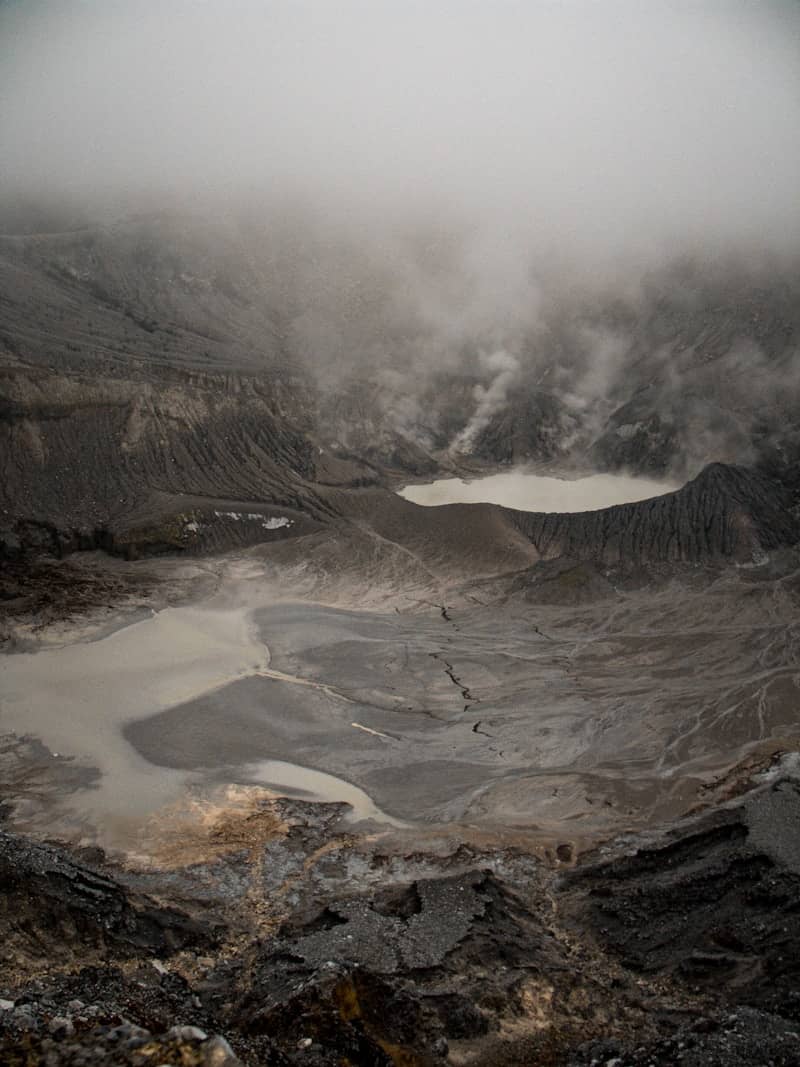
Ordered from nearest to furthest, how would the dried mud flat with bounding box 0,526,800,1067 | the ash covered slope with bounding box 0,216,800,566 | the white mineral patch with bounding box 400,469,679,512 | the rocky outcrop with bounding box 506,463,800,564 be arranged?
the dried mud flat with bounding box 0,526,800,1067 < the rocky outcrop with bounding box 506,463,800,564 < the ash covered slope with bounding box 0,216,800,566 < the white mineral patch with bounding box 400,469,679,512

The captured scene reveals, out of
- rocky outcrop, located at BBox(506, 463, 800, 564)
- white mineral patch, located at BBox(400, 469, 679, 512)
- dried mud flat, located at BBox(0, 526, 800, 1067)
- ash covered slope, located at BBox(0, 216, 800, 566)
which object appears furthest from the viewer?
white mineral patch, located at BBox(400, 469, 679, 512)

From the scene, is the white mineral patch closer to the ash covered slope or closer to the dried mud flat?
the ash covered slope

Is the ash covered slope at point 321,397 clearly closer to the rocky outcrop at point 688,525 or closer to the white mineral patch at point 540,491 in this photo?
the rocky outcrop at point 688,525

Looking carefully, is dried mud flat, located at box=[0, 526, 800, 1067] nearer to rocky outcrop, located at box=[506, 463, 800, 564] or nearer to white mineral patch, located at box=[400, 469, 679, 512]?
rocky outcrop, located at box=[506, 463, 800, 564]

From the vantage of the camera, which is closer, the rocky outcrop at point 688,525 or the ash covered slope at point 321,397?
the rocky outcrop at point 688,525

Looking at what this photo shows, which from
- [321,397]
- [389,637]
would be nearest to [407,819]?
[389,637]

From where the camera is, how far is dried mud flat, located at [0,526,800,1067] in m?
17.0

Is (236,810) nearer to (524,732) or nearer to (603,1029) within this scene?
(524,732)

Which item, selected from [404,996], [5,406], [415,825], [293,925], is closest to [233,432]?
[5,406]

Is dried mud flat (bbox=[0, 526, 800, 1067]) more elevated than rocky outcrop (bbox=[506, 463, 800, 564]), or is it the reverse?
rocky outcrop (bbox=[506, 463, 800, 564])

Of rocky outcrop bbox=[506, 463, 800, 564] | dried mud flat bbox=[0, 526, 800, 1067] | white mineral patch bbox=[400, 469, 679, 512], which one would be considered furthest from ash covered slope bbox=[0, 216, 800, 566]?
dried mud flat bbox=[0, 526, 800, 1067]

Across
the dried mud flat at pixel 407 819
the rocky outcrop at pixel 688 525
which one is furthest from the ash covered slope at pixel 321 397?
the dried mud flat at pixel 407 819

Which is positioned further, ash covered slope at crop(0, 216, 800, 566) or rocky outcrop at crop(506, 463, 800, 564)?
ash covered slope at crop(0, 216, 800, 566)

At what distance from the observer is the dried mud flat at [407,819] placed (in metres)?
17.0
